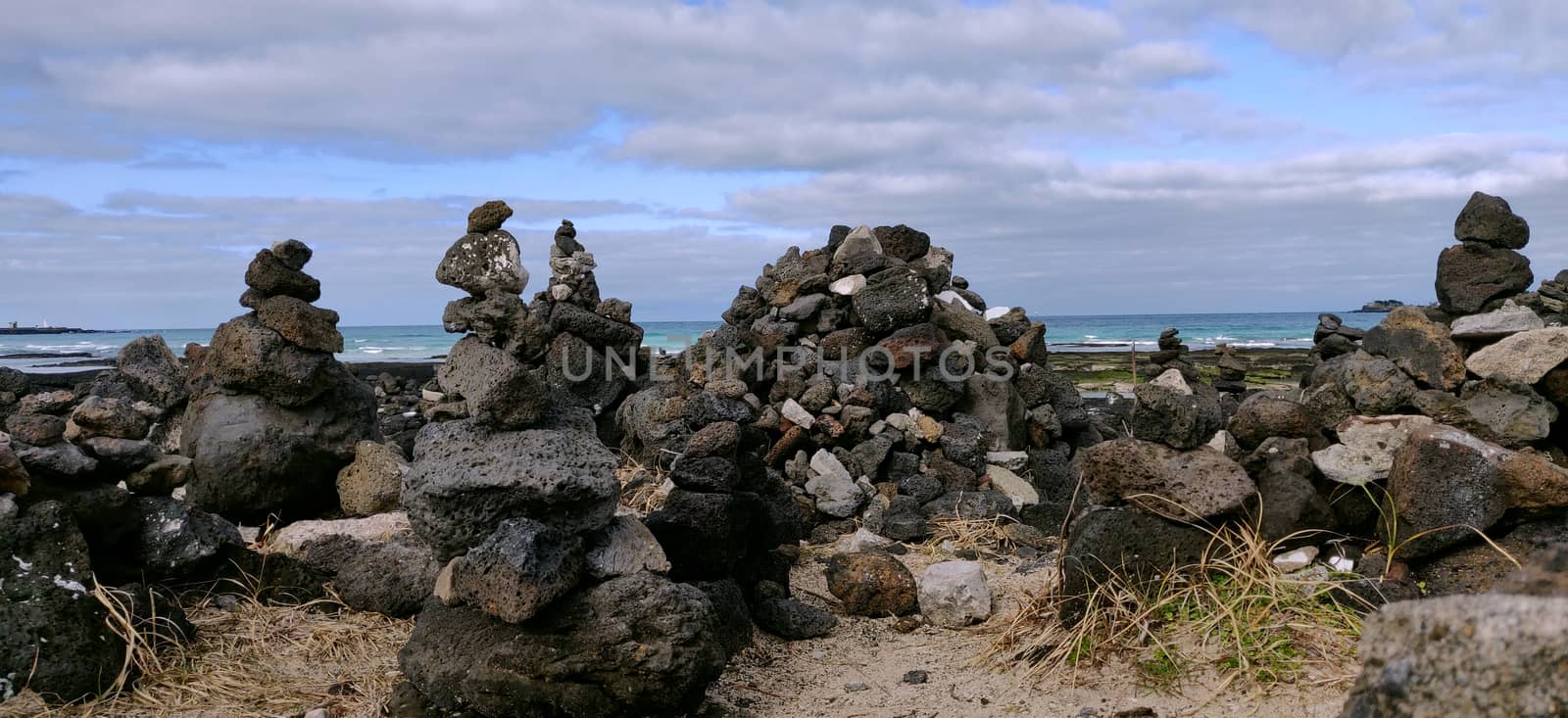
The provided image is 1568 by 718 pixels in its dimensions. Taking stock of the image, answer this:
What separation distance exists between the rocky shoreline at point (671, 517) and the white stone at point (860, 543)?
5 cm

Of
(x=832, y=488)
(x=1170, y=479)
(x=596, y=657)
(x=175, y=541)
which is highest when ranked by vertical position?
(x=1170, y=479)

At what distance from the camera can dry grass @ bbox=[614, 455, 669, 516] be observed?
376 inches

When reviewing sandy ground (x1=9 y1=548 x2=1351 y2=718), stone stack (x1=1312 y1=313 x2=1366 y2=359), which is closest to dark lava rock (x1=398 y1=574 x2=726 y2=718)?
sandy ground (x1=9 y1=548 x2=1351 y2=718)

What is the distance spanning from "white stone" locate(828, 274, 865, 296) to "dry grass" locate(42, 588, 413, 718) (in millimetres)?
6649

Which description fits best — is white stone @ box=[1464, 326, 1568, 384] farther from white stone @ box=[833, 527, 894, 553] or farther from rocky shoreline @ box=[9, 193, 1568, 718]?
white stone @ box=[833, 527, 894, 553]

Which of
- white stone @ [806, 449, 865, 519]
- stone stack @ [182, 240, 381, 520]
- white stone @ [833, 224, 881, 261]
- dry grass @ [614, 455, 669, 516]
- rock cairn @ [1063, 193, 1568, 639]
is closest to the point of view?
rock cairn @ [1063, 193, 1568, 639]

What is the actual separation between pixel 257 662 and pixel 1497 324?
7.84 m

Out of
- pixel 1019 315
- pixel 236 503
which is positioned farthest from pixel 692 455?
pixel 1019 315

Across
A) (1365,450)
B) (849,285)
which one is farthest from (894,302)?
(1365,450)

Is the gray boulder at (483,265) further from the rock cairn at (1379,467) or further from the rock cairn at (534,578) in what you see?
the rock cairn at (1379,467)

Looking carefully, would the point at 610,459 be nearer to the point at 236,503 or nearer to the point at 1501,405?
the point at 236,503

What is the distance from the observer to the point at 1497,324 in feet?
23.2

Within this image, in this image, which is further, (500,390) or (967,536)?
(967,536)

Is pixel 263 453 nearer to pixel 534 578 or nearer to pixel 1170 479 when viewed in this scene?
pixel 534 578
